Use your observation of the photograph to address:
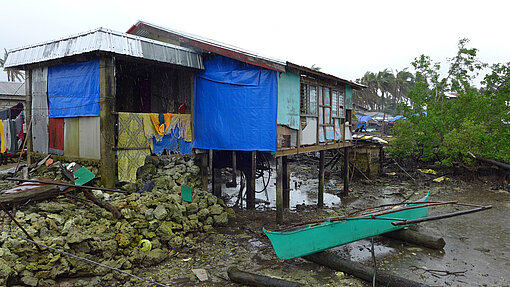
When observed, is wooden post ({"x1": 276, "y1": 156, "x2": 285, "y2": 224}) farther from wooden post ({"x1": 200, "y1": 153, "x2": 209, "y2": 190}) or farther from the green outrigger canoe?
the green outrigger canoe

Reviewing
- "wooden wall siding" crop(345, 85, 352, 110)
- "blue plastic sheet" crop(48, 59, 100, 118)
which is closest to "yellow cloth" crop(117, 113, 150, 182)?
"blue plastic sheet" crop(48, 59, 100, 118)

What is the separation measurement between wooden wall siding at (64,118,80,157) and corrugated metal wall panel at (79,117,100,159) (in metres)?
0.19

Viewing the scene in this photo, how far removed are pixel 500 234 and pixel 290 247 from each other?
26.2 ft

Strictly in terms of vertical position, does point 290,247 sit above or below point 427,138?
below

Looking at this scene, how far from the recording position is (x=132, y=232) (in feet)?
26.9

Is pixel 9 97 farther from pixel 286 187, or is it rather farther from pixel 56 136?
pixel 286 187

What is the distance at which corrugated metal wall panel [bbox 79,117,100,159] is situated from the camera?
31.7ft

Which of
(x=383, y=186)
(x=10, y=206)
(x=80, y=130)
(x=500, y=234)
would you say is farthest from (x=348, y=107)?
(x=10, y=206)

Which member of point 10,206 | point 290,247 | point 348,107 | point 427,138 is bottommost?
point 290,247

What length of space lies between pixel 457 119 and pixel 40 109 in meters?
20.8

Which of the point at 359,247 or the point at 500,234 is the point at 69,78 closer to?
the point at 359,247

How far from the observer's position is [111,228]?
7965mm

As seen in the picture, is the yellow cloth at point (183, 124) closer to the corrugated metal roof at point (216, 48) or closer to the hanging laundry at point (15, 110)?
the corrugated metal roof at point (216, 48)

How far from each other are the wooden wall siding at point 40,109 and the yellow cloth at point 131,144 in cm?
355
